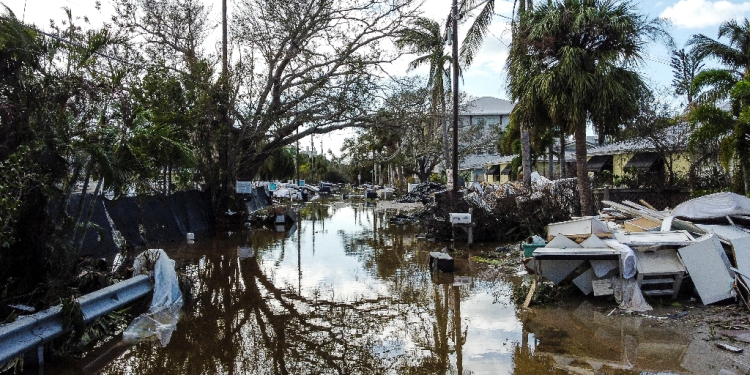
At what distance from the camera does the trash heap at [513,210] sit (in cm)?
1504

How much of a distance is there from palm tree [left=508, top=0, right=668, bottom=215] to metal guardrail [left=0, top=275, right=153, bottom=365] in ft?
32.5

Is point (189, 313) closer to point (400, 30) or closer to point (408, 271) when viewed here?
point (408, 271)

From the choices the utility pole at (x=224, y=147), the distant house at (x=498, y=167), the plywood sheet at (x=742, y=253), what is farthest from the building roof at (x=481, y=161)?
the plywood sheet at (x=742, y=253)

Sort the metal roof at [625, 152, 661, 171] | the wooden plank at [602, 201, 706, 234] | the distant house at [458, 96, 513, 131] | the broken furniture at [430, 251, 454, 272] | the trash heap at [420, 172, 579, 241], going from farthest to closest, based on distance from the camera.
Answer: the distant house at [458, 96, 513, 131]
the metal roof at [625, 152, 661, 171]
the trash heap at [420, 172, 579, 241]
the broken furniture at [430, 251, 454, 272]
the wooden plank at [602, 201, 706, 234]

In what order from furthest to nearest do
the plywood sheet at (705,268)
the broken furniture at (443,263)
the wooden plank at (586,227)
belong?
the broken furniture at (443,263), the wooden plank at (586,227), the plywood sheet at (705,268)

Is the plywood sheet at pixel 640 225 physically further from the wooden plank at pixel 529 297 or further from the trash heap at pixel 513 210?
the trash heap at pixel 513 210

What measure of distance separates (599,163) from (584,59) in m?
16.5

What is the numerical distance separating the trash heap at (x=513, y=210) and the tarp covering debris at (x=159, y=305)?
8.61 meters

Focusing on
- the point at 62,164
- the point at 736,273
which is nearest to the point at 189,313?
the point at 62,164

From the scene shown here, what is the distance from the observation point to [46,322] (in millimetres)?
5559

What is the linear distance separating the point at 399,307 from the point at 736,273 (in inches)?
192

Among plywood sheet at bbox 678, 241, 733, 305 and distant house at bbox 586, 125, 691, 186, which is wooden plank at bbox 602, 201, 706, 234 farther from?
distant house at bbox 586, 125, 691, 186

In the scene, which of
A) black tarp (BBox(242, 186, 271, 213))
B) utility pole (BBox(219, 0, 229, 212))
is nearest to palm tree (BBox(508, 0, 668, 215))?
utility pole (BBox(219, 0, 229, 212))

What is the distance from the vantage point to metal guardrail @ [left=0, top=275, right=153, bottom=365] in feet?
16.3
